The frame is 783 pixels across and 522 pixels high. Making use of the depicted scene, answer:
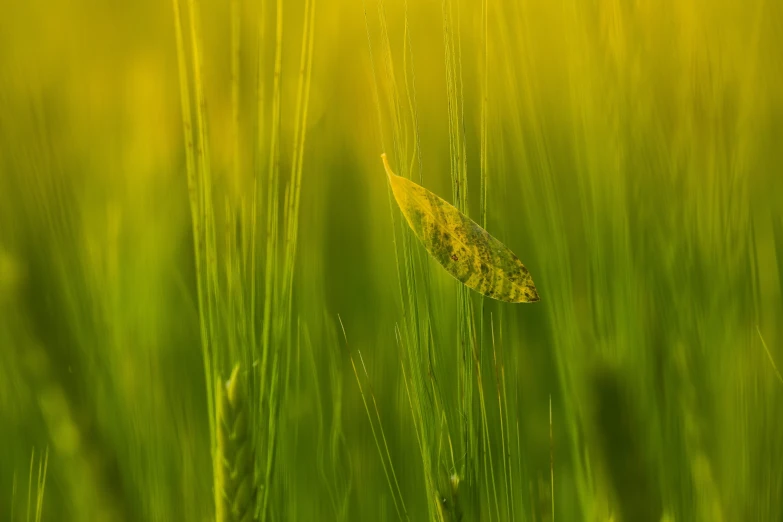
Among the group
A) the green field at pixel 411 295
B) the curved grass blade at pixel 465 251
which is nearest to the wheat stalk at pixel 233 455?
the green field at pixel 411 295

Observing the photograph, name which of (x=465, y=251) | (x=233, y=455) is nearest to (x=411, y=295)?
(x=465, y=251)

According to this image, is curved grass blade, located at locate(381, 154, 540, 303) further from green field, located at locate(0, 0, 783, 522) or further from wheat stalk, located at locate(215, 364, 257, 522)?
wheat stalk, located at locate(215, 364, 257, 522)

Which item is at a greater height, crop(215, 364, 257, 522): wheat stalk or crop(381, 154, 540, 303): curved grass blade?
crop(381, 154, 540, 303): curved grass blade

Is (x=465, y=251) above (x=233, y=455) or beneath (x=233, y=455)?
above

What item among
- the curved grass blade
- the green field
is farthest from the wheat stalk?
the curved grass blade

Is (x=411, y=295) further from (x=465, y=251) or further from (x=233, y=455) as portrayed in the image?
(x=233, y=455)
